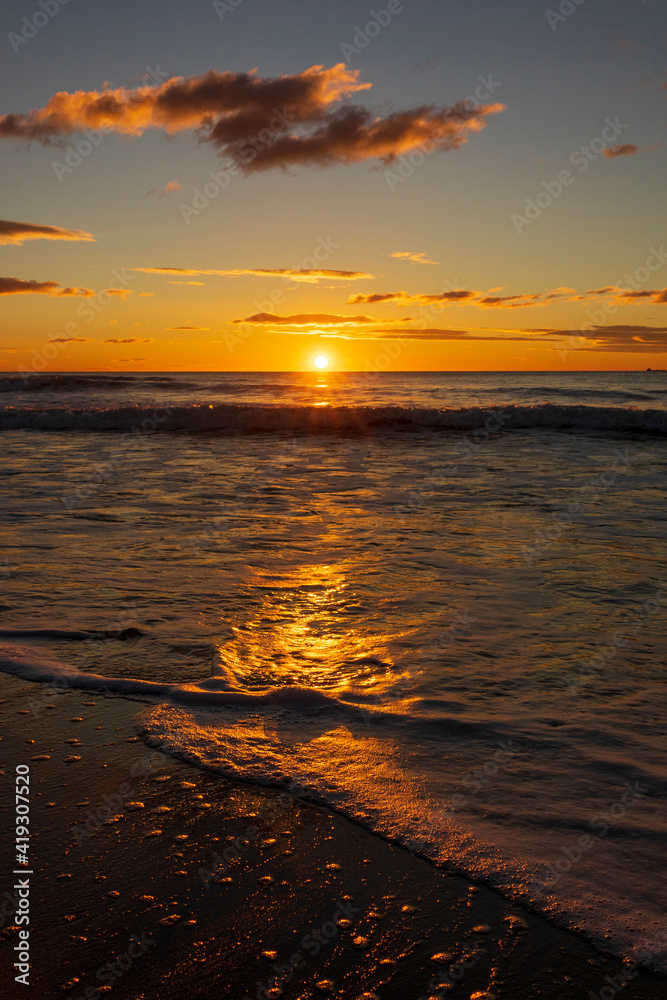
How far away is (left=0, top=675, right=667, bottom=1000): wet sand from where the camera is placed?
2115 millimetres

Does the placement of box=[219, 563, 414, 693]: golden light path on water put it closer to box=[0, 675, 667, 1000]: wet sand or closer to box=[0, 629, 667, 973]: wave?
box=[0, 629, 667, 973]: wave

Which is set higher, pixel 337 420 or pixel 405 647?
pixel 337 420

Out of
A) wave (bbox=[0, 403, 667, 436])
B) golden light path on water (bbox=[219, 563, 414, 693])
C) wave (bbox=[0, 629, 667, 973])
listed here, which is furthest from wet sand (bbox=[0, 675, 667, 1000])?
wave (bbox=[0, 403, 667, 436])

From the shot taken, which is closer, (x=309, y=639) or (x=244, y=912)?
(x=244, y=912)

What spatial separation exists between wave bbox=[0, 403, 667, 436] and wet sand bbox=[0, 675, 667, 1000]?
67.9 ft

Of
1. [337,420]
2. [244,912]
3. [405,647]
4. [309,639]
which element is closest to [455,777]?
[244,912]

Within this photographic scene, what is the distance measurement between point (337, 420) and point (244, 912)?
23.0m

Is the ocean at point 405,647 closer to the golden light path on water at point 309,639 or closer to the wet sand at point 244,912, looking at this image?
the golden light path on water at point 309,639

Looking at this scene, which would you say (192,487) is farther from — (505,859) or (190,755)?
(505,859)

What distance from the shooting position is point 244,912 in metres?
2.38

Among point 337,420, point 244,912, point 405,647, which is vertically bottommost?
point 244,912

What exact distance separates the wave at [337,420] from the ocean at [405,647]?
1220cm

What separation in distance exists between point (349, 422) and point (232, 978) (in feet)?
76.4

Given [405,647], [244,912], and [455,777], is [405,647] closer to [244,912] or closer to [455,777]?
[455,777]
